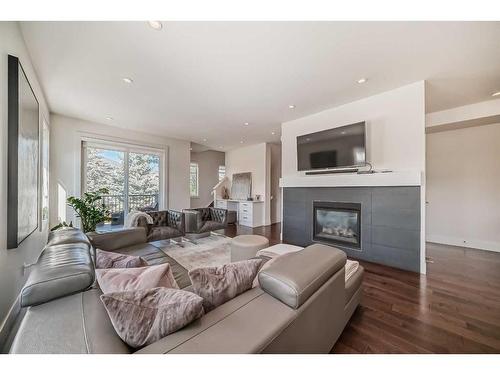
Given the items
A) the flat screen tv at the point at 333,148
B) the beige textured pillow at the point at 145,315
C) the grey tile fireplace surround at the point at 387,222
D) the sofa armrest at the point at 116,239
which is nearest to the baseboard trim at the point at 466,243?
the grey tile fireplace surround at the point at 387,222

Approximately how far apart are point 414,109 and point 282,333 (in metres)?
3.37

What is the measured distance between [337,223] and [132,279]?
10.8ft

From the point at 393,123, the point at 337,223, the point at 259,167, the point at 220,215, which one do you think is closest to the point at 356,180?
the point at 337,223

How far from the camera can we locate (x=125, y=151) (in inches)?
187

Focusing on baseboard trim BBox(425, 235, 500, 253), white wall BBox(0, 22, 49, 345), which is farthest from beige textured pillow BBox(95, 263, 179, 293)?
baseboard trim BBox(425, 235, 500, 253)

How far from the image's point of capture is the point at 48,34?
5.86 ft

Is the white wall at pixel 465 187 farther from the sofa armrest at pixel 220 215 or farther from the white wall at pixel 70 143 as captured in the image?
the white wall at pixel 70 143

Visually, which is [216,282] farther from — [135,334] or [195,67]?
[195,67]

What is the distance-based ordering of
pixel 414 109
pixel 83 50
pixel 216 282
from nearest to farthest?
pixel 216 282 → pixel 83 50 → pixel 414 109

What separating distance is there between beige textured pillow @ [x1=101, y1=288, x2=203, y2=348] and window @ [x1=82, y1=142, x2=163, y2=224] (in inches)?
183

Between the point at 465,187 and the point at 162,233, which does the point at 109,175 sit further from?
the point at 465,187

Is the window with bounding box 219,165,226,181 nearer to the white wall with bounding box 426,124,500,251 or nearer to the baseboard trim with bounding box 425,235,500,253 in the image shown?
the white wall with bounding box 426,124,500,251

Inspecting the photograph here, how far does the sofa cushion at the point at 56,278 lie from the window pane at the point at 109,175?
3669 millimetres

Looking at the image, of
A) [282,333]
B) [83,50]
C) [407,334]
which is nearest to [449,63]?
[407,334]
